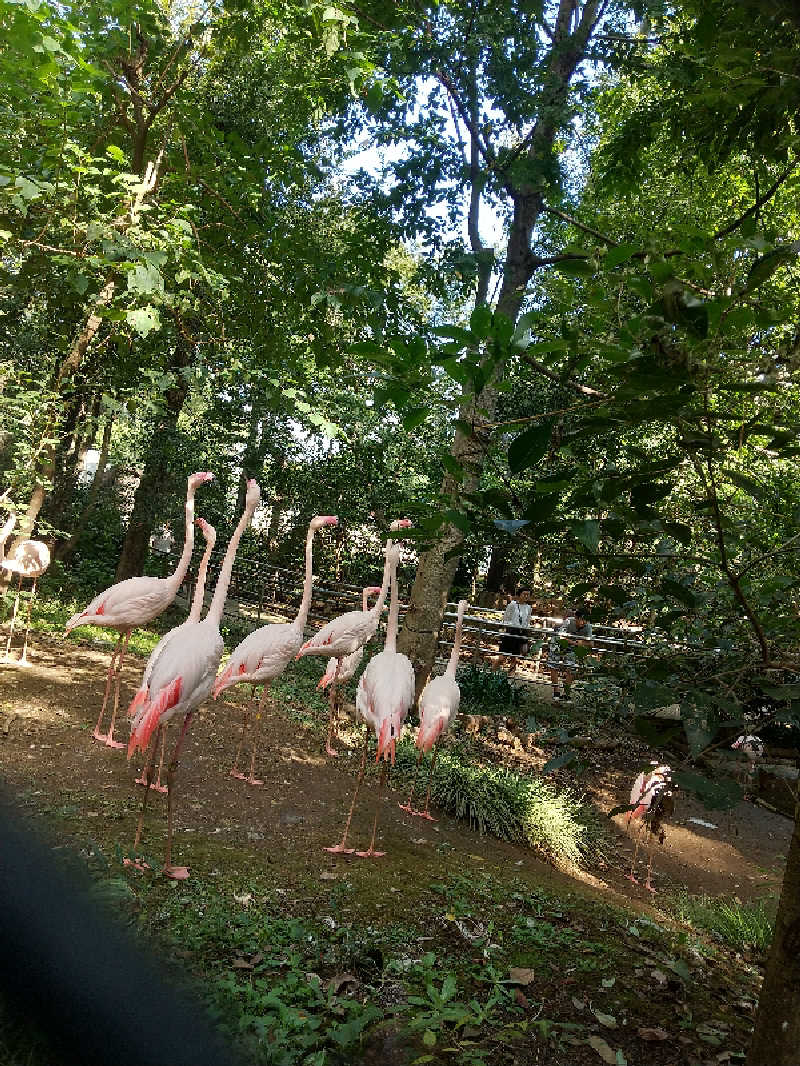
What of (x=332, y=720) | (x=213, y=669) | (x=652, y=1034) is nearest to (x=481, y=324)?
(x=652, y=1034)

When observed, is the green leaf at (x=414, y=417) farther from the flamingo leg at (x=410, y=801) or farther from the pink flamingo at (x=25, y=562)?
the pink flamingo at (x=25, y=562)

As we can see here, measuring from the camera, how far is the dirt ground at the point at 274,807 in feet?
13.6

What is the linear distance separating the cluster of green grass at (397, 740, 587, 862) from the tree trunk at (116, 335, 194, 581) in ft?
19.4

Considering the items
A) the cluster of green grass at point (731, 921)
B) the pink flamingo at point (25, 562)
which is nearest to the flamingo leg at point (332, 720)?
the pink flamingo at point (25, 562)

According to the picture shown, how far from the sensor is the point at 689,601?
153cm

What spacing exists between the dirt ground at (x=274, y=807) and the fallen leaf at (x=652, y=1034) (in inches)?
51.7

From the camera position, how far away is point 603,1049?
7.97ft

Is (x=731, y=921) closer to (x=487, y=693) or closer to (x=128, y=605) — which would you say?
(x=128, y=605)

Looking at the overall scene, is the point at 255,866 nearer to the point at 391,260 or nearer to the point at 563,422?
the point at 563,422

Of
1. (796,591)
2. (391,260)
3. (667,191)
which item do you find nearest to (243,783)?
(796,591)

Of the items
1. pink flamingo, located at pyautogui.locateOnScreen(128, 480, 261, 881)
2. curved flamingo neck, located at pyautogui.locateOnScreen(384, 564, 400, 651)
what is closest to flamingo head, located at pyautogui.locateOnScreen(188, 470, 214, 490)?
pink flamingo, located at pyautogui.locateOnScreen(128, 480, 261, 881)

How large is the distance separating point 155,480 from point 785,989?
34.1 ft

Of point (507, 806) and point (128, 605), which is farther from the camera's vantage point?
point (507, 806)

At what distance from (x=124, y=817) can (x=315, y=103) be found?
23.2 ft
